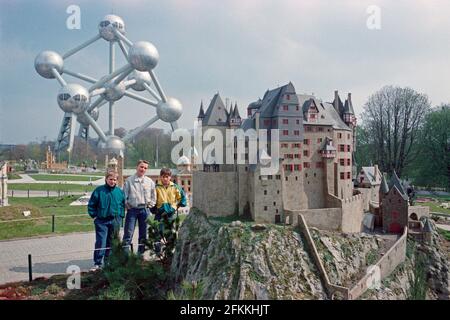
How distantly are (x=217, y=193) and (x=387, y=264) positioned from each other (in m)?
5.13

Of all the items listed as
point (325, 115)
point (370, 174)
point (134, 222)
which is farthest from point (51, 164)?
point (370, 174)

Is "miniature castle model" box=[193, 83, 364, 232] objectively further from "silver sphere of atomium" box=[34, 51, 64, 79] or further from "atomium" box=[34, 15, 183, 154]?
"silver sphere of atomium" box=[34, 51, 64, 79]

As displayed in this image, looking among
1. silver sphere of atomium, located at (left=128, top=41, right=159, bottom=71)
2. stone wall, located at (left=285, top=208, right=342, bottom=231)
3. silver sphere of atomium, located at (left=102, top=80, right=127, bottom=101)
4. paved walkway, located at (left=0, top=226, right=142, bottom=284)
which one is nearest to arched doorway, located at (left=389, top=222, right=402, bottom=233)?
stone wall, located at (left=285, top=208, right=342, bottom=231)

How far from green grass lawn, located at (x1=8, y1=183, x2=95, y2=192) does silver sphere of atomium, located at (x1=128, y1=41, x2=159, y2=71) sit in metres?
9.96

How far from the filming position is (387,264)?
8844mm

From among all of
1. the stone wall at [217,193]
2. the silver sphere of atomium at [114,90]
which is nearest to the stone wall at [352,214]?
the stone wall at [217,193]

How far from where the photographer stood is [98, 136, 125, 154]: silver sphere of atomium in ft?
41.2

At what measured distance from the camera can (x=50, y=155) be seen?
22828mm

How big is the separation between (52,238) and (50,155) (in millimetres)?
14859

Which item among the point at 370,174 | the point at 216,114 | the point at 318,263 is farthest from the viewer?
the point at 370,174

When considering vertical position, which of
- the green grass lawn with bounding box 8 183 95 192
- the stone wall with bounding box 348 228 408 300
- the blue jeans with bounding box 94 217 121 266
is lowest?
the stone wall with bounding box 348 228 408 300

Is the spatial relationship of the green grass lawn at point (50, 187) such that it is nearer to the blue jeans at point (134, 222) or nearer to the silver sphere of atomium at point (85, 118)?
the silver sphere of atomium at point (85, 118)

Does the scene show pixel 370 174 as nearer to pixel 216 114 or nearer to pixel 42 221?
pixel 216 114
